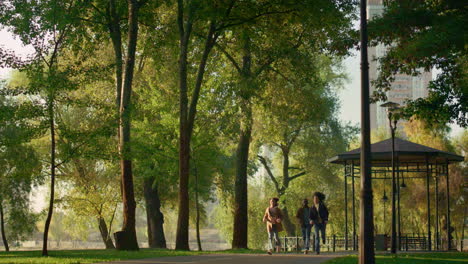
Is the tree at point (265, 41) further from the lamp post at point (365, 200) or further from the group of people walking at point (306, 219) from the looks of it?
the lamp post at point (365, 200)

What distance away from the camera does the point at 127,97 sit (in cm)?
2602

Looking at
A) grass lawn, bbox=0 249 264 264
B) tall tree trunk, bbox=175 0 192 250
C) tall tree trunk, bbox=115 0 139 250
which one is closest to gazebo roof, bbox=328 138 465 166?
tall tree trunk, bbox=175 0 192 250

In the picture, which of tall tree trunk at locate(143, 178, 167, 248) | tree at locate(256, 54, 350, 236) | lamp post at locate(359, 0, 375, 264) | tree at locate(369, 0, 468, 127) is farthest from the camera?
tall tree trunk at locate(143, 178, 167, 248)

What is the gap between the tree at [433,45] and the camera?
68.0 feet

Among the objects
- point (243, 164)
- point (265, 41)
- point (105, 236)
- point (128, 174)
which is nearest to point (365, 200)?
point (128, 174)

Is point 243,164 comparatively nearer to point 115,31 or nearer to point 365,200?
point 115,31

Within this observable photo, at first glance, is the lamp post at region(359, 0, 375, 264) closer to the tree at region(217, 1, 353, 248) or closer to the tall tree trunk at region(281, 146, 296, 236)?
the tree at region(217, 1, 353, 248)

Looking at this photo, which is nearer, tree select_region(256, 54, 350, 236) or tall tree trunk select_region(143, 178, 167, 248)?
tree select_region(256, 54, 350, 236)

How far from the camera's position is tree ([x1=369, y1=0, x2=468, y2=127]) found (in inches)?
816

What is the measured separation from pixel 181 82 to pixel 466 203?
28369 millimetres

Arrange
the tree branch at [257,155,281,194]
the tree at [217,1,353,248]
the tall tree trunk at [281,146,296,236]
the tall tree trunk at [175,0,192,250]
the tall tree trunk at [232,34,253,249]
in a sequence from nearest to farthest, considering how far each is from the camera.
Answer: the tall tree trunk at [175,0,192,250], the tree at [217,1,353,248], the tall tree trunk at [232,34,253,249], the tall tree trunk at [281,146,296,236], the tree branch at [257,155,281,194]

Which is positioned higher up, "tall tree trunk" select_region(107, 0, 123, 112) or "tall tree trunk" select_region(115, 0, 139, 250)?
"tall tree trunk" select_region(107, 0, 123, 112)

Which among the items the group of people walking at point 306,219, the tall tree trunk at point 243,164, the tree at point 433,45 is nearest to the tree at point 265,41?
the tall tree trunk at point 243,164

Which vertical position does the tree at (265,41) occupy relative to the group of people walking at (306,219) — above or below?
above
